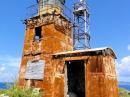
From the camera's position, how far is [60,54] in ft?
58.6

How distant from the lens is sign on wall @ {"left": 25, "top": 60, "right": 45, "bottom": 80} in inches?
723

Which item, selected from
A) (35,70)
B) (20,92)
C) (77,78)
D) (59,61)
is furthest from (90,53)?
(20,92)

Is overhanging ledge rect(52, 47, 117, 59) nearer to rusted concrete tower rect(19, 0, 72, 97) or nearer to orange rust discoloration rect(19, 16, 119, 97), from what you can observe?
orange rust discoloration rect(19, 16, 119, 97)

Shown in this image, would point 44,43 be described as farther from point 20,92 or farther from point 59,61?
point 20,92

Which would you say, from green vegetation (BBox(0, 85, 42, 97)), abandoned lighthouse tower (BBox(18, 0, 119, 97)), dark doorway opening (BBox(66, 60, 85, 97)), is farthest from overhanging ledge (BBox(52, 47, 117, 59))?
green vegetation (BBox(0, 85, 42, 97))

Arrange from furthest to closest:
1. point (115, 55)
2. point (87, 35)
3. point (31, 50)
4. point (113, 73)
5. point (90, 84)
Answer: point (87, 35) → point (31, 50) → point (115, 55) → point (113, 73) → point (90, 84)

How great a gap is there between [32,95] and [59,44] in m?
5.74

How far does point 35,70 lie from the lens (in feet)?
62.0

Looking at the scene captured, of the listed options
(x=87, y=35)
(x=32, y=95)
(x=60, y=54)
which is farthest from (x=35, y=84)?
(x=87, y=35)

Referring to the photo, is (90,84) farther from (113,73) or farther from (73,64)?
(73,64)

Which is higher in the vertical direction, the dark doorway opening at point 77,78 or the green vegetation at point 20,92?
the dark doorway opening at point 77,78

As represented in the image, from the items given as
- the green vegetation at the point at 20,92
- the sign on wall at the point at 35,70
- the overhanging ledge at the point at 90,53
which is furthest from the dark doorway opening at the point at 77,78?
the green vegetation at the point at 20,92

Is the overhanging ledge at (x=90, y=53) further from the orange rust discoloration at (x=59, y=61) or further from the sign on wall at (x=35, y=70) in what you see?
the sign on wall at (x=35, y=70)

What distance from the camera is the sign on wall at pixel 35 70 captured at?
18.4 meters
